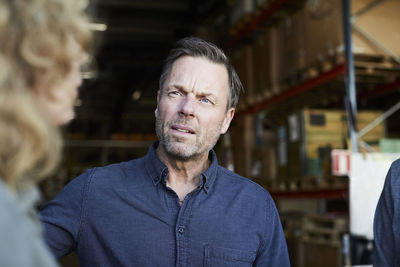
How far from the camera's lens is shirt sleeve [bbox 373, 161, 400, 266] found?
2303 millimetres

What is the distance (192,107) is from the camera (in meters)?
2.28

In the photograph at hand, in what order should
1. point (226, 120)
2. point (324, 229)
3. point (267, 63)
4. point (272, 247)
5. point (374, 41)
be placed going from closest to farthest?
point (272, 247)
point (226, 120)
point (374, 41)
point (324, 229)
point (267, 63)

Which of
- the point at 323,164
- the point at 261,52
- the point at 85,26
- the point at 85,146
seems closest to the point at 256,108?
the point at 261,52

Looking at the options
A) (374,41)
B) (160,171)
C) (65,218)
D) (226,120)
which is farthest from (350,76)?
(65,218)

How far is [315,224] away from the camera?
6098 millimetres

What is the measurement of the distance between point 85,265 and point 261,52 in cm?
517

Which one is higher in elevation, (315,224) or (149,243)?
(149,243)

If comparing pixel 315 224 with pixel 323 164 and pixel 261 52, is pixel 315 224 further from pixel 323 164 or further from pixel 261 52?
pixel 261 52

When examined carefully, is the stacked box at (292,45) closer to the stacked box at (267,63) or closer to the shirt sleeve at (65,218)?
the stacked box at (267,63)

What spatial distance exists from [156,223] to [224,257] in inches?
12.2

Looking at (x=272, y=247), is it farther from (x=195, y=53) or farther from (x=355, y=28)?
(x=355, y=28)

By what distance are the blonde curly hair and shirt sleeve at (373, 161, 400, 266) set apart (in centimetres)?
179

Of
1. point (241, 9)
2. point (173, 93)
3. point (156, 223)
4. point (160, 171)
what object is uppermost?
point (241, 9)

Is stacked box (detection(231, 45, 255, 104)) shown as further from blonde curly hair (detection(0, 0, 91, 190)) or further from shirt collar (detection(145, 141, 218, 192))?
blonde curly hair (detection(0, 0, 91, 190))
